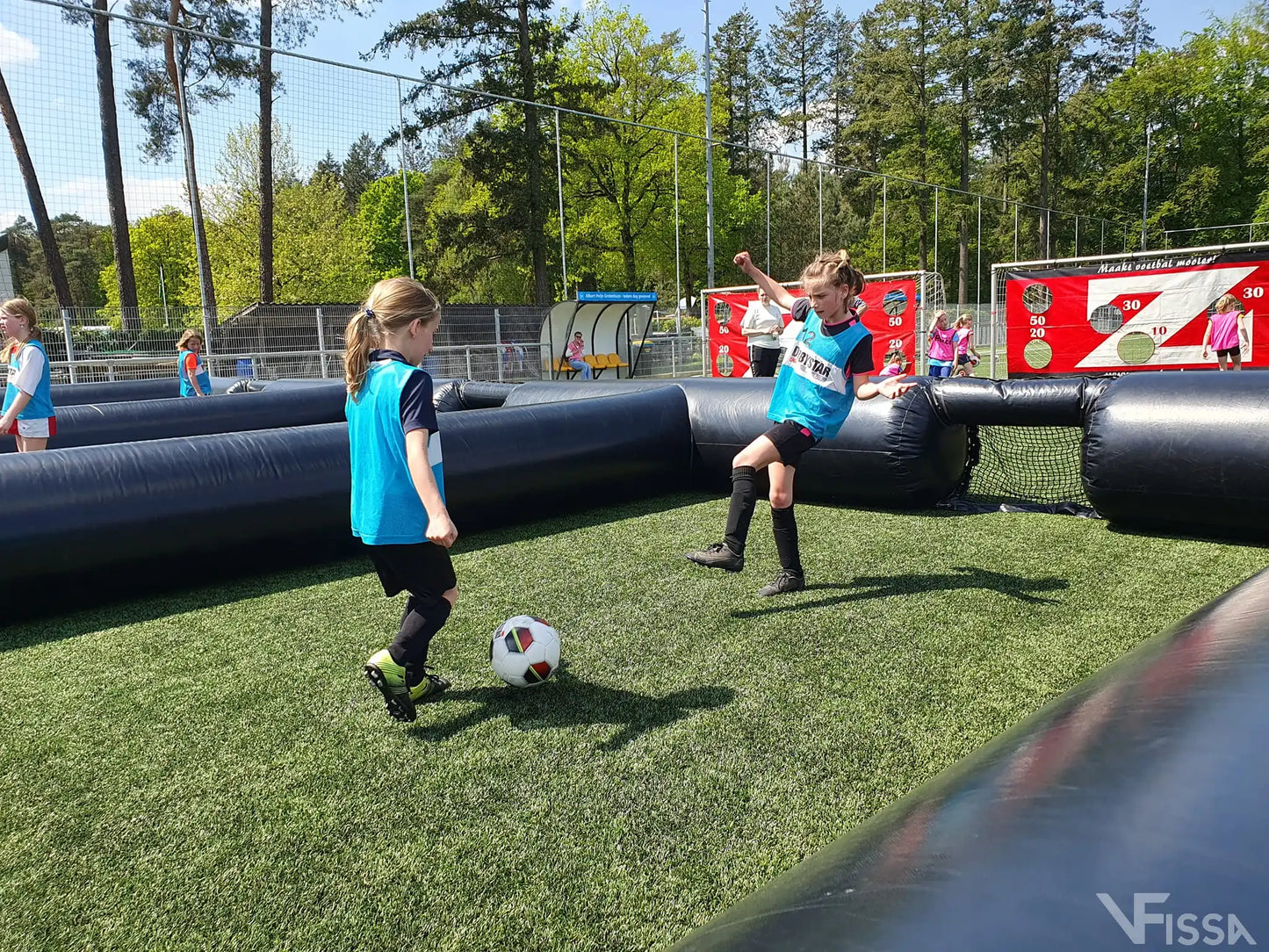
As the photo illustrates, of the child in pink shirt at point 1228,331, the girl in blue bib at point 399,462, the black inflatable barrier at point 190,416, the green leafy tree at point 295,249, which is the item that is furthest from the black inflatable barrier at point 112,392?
the green leafy tree at point 295,249

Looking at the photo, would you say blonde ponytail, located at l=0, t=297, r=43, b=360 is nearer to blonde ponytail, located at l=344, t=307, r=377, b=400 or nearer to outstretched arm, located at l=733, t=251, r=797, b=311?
blonde ponytail, located at l=344, t=307, r=377, b=400

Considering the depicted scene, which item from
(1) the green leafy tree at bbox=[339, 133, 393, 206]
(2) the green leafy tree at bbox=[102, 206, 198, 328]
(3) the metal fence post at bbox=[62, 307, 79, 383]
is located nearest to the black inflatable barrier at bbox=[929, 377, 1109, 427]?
(3) the metal fence post at bbox=[62, 307, 79, 383]

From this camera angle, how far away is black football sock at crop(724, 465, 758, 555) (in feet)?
14.6

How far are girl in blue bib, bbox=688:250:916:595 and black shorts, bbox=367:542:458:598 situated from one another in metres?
1.73

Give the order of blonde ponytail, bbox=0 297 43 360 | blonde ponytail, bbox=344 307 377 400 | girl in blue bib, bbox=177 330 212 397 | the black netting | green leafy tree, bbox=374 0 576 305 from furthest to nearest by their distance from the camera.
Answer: green leafy tree, bbox=374 0 576 305 < girl in blue bib, bbox=177 330 212 397 < the black netting < blonde ponytail, bbox=0 297 43 360 < blonde ponytail, bbox=344 307 377 400

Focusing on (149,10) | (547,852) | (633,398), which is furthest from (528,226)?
(547,852)

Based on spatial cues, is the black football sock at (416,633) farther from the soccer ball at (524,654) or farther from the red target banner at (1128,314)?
the red target banner at (1128,314)

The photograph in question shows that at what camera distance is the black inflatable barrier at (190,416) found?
7.91 metres

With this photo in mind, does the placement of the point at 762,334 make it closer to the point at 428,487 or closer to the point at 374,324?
the point at 374,324

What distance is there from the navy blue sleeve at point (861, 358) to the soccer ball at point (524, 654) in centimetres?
217

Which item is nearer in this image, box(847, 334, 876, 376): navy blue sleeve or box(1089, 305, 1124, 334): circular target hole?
box(847, 334, 876, 376): navy blue sleeve

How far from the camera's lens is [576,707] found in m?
3.19

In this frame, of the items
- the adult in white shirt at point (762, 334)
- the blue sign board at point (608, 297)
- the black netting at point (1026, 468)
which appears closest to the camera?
the black netting at point (1026, 468)

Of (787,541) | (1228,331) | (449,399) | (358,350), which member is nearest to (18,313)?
(358,350)
